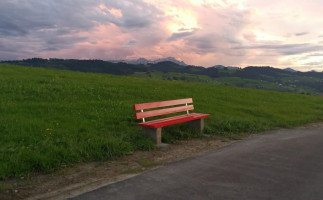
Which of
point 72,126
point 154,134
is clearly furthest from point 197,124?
point 72,126

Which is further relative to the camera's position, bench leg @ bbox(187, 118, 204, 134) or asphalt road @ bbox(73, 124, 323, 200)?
bench leg @ bbox(187, 118, 204, 134)

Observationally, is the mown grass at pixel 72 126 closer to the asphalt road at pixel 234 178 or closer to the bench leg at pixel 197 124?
the bench leg at pixel 197 124

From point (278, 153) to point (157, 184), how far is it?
360 centimetres

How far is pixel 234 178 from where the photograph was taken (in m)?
4.83

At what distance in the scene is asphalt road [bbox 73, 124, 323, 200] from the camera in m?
4.12

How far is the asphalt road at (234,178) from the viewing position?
4.12 meters

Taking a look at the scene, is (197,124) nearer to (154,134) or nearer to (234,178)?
(154,134)

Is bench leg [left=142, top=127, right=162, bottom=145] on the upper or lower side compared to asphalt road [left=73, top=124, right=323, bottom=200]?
upper

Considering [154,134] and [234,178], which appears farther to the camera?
[154,134]

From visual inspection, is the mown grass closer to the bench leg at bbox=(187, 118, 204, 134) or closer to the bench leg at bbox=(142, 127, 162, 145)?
the bench leg at bbox=(142, 127, 162, 145)

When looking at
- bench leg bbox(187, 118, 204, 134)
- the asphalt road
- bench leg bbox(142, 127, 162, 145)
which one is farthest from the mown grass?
the asphalt road

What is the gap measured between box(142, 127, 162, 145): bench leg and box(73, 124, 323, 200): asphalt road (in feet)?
4.08

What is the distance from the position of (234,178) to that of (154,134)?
2.67 metres

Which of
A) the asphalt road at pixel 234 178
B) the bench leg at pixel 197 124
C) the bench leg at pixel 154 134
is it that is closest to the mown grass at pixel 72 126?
the bench leg at pixel 154 134
